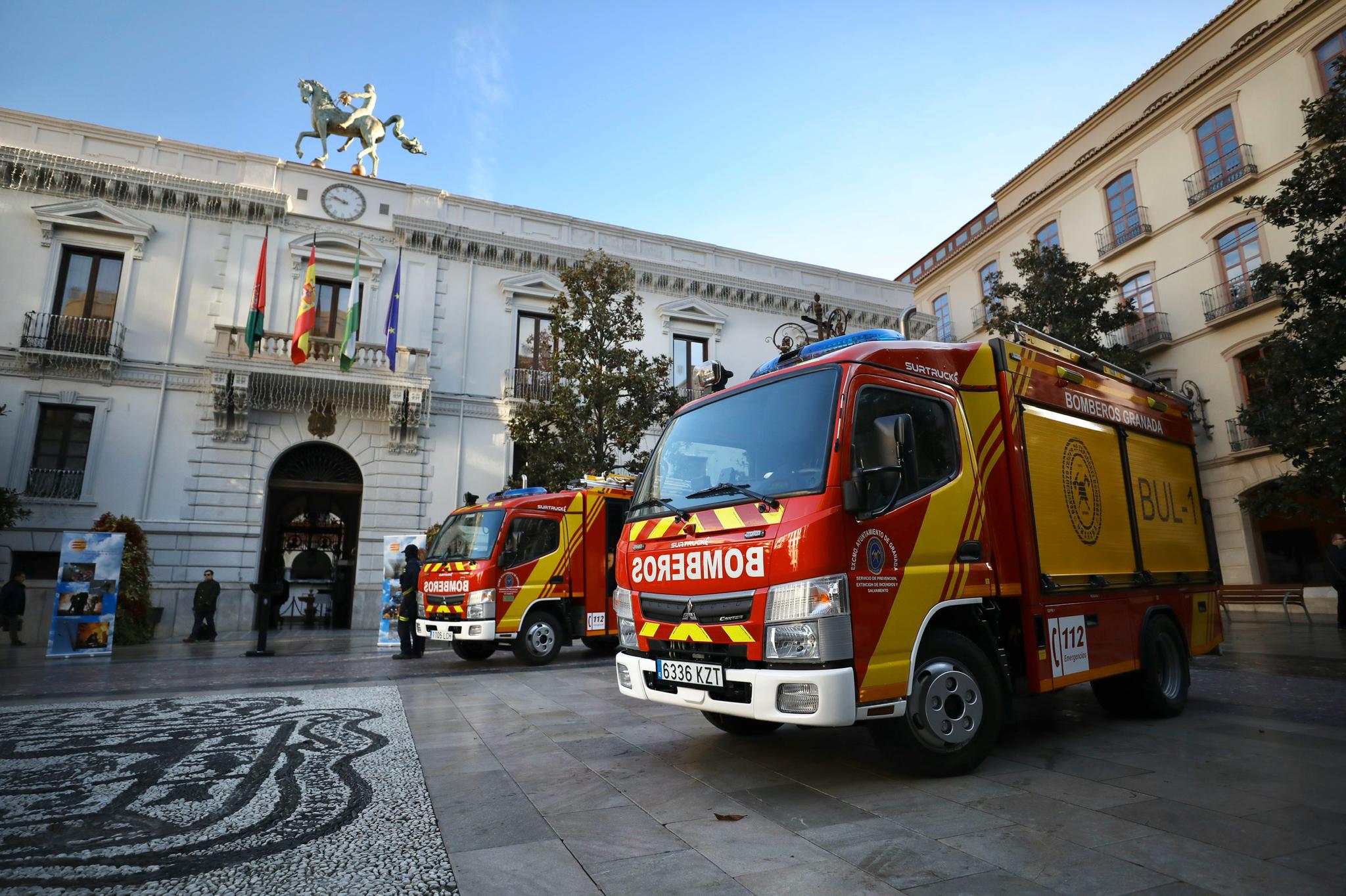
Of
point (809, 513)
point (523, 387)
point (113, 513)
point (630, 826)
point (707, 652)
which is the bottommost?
point (630, 826)

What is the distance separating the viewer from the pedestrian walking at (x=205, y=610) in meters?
15.7

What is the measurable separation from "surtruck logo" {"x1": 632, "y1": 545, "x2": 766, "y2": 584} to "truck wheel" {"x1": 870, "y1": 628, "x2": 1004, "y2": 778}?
1171 mm

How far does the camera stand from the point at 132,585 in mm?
14438

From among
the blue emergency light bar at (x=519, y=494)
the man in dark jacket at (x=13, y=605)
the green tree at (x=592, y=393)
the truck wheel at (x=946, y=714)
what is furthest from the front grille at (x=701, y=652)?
the man in dark jacket at (x=13, y=605)

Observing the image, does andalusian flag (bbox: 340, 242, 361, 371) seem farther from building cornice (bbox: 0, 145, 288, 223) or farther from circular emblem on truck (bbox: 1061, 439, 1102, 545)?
circular emblem on truck (bbox: 1061, 439, 1102, 545)

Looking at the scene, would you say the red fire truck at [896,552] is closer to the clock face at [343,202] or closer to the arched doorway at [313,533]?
the arched doorway at [313,533]

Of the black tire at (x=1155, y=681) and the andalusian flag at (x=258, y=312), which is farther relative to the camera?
the andalusian flag at (x=258, y=312)

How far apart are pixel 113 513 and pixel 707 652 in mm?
18735

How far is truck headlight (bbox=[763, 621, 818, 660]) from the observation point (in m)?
3.67

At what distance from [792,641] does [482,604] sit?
766 centimetres

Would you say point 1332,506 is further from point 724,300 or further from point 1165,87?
point 724,300

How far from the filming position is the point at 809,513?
3818mm

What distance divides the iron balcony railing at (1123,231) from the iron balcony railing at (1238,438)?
6.96 meters

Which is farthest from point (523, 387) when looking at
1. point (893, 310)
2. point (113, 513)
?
point (893, 310)
